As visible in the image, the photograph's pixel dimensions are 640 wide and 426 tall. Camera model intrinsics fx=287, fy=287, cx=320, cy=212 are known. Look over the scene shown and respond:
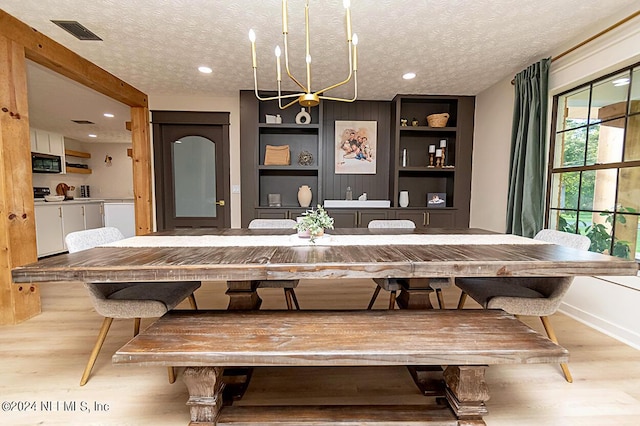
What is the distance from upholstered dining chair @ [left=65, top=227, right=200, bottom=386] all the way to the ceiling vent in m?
Result: 1.73

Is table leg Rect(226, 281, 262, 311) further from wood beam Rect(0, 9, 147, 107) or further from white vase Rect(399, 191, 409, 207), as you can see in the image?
white vase Rect(399, 191, 409, 207)

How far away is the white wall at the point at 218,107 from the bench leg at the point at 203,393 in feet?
10.8

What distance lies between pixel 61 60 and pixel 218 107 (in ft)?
5.59

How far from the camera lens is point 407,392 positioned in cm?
150

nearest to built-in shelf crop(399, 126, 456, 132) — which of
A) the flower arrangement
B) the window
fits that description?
the window

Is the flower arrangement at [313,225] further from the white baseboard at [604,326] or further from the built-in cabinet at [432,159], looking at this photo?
the built-in cabinet at [432,159]

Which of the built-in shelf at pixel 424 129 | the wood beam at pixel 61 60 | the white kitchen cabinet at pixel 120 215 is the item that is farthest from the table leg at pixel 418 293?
the white kitchen cabinet at pixel 120 215

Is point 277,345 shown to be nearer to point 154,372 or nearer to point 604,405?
point 154,372

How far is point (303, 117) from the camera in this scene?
158 inches

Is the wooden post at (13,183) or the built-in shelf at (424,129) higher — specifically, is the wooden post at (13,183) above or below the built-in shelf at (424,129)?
below

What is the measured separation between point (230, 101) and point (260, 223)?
2.35 m

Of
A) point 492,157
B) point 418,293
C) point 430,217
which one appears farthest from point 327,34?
point 430,217

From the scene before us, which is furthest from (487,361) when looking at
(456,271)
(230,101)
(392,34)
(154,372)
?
(230,101)

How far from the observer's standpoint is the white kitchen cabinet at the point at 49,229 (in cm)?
405
